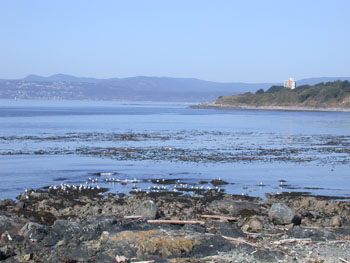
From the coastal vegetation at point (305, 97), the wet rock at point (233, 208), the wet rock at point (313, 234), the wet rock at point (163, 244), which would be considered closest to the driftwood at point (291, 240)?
the wet rock at point (313, 234)

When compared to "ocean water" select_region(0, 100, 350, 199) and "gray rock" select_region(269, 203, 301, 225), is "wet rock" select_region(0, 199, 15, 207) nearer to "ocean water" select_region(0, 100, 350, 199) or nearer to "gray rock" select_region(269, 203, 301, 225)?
"ocean water" select_region(0, 100, 350, 199)

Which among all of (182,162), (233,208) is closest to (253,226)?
(233,208)

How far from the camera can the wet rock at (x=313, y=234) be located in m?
14.2

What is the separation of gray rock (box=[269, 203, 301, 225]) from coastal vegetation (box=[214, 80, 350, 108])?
137269 mm

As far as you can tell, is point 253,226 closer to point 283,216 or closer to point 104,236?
point 283,216

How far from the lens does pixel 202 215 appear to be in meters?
17.4

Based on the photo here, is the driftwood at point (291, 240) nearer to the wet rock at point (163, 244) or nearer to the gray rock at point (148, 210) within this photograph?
the wet rock at point (163, 244)

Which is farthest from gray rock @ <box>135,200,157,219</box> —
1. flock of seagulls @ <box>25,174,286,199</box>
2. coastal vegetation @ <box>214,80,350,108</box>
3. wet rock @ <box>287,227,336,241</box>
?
coastal vegetation @ <box>214,80,350,108</box>

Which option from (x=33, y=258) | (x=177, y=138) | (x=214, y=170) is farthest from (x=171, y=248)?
(x=177, y=138)

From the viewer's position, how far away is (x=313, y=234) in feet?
47.1

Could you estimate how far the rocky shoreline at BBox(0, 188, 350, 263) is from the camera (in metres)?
12.6

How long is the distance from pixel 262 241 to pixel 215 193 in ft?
28.6

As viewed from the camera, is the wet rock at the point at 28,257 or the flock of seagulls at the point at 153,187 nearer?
the wet rock at the point at 28,257

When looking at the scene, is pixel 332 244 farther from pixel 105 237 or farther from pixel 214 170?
pixel 214 170
